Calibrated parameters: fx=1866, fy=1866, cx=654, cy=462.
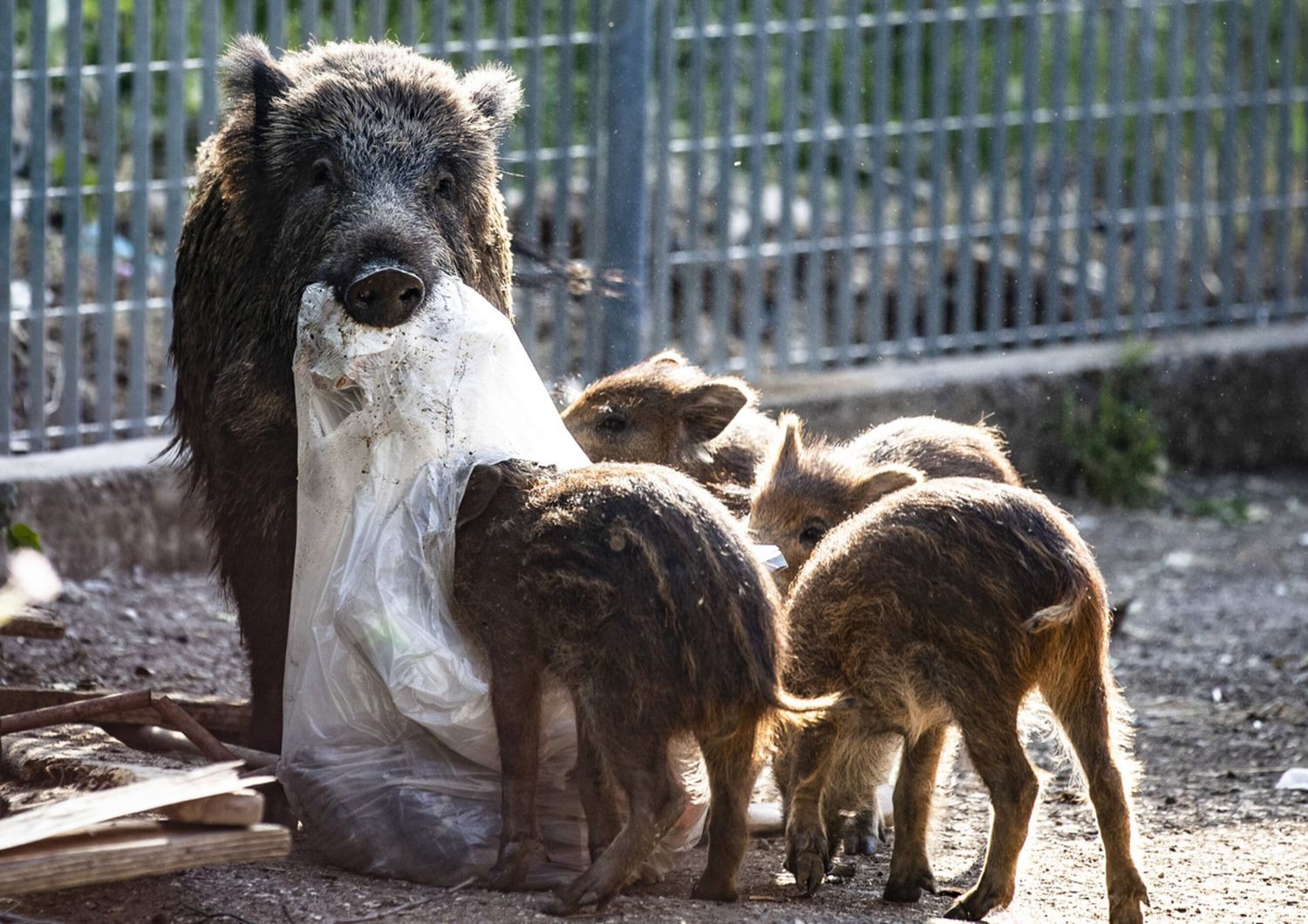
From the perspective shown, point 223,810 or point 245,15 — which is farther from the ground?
point 245,15

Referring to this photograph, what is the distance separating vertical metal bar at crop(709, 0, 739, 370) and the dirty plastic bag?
3736 millimetres

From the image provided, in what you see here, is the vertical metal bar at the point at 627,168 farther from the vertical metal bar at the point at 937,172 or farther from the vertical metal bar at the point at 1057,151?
the vertical metal bar at the point at 1057,151

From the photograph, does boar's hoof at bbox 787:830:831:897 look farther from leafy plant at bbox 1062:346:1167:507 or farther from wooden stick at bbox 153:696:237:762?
leafy plant at bbox 1062:346:1167:507

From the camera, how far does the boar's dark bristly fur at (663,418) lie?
555cm

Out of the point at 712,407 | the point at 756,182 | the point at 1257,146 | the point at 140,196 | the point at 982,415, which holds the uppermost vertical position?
the point at 1257,146

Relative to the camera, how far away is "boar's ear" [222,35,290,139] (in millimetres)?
4809

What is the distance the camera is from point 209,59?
6.93 metres

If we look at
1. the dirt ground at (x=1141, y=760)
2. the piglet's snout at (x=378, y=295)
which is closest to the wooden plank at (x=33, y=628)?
the dirt ground at (x=1141, y=760)

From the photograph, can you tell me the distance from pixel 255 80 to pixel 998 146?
4.59 meters

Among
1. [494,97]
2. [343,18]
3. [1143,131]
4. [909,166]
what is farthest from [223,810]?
[1143,131]

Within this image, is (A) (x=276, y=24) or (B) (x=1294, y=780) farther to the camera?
(A) (x=276, y=24)

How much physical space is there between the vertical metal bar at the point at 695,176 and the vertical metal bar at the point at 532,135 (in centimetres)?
73

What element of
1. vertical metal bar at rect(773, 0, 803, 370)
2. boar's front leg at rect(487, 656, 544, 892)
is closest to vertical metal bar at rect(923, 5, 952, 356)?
vertical metal bar at rect(773, 0, 803, 370)

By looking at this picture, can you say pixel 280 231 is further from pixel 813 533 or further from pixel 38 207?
pixel 38 207
